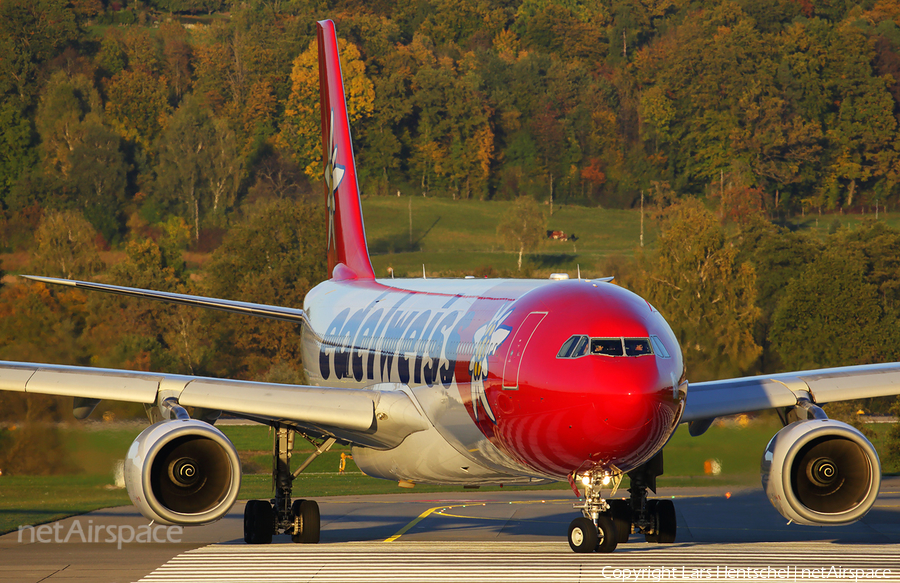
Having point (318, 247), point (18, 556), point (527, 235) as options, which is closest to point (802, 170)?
point (527, 235)

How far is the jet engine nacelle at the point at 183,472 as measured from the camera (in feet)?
57.3

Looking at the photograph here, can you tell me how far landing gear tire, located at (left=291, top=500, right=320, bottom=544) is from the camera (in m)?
20.8

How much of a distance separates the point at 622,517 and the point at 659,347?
5839mm

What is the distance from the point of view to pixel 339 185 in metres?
31.3

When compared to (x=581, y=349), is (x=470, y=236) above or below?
below

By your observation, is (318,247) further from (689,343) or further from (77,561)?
(77,561)

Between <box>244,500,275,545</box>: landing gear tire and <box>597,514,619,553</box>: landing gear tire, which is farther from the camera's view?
<box>244,500,275,545</box>: landing gear tire

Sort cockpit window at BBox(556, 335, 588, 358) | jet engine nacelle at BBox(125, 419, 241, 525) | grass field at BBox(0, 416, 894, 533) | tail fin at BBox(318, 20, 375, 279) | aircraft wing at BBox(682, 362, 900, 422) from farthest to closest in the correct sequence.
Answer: tail fin at BBox(318, 20, 375, 279) → grass field at BBox(0, 416, 894, 533) → aircraft wing at BBox(682, 362, 900, 422) → jet engine nacelle at BBox(125, 419, 241, 525) → cockpit window at BBox(556, 335, 588, 358)

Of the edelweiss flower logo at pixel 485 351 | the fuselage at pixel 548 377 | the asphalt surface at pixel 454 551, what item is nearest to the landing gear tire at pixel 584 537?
the asphalt surface at pixel 454 551

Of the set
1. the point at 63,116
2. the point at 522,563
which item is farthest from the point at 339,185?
the point at 63,116

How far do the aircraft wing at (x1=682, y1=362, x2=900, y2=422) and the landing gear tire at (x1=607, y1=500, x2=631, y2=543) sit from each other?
1.95 metres

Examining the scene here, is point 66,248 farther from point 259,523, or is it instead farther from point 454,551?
point 454,551

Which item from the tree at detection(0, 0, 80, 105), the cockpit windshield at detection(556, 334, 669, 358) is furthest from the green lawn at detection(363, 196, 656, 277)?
the cockpit windshield at detection(556, 334, 669, 358)

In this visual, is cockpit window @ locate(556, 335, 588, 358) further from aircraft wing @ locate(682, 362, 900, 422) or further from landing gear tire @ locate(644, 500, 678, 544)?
landing gear tire @ locate(644, 500, 678, 544)
